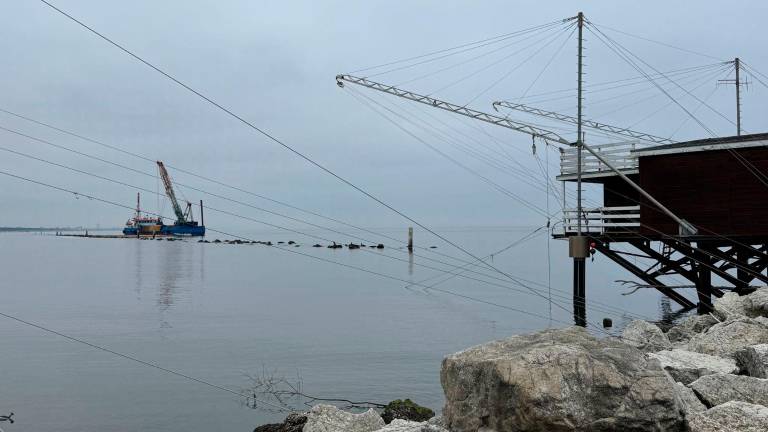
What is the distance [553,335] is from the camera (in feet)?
27.6

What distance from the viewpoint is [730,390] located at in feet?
28.5

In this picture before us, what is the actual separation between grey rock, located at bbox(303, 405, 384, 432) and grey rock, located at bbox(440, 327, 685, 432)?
9.84ft

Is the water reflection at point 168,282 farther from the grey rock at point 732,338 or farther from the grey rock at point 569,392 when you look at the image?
the grey rock at point 569,392

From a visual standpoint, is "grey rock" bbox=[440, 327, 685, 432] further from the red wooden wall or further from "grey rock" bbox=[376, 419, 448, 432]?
the red wooden wall

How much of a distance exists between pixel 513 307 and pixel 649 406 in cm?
3623

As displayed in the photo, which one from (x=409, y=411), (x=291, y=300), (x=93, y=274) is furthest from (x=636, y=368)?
(x=93, y=274)

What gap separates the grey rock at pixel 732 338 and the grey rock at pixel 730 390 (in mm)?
3963

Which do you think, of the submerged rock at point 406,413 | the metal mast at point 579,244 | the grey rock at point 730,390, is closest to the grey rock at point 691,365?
the grey rock at point 730,390

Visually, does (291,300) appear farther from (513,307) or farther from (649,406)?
(649,406)

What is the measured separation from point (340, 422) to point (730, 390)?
5.55 metres

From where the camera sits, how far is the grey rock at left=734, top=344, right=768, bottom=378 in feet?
33.6

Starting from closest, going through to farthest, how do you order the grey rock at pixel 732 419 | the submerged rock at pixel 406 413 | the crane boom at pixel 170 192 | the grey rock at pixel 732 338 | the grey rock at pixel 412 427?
1. the grey rock at pixel 732 419
2. the grey rock at pixel 412 427
3. the submerged rock at pixel 406 413
4. the grey rock at pixel 732 338
5. the crane boom at pixel 170 192

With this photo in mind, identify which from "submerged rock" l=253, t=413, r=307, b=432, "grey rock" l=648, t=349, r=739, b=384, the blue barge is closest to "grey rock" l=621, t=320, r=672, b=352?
"grey rock" l=648, t=349, r=739, b=384

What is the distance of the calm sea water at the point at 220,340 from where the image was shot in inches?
665
